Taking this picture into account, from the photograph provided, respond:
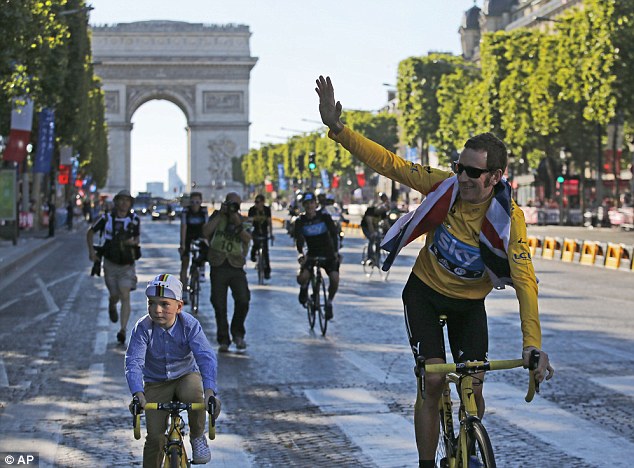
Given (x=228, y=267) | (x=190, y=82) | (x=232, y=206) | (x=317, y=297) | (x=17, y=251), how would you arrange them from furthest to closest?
1. (x=190, y=82)
2. (x=17, y=251)
3. (x=317, y=297)
4. (x=232, y=206)
5. (x=228, y=267)

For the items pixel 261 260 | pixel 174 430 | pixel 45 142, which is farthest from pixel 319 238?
pixel 45 142

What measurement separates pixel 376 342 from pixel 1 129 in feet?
102

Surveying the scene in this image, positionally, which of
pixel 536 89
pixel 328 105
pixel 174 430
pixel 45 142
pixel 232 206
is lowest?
pixel 174 430

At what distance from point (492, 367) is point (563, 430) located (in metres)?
3.74

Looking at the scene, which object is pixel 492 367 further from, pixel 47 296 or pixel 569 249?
pixel 569 249

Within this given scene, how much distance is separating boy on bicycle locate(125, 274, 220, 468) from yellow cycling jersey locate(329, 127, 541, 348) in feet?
3.28

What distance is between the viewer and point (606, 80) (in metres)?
51.2

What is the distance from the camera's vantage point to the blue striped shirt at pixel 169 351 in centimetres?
671

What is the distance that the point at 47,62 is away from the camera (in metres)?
42.6

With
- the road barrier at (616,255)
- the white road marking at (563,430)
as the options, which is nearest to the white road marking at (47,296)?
the white road marking at (563,430)

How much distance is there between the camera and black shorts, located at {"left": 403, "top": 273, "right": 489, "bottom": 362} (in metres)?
6.62

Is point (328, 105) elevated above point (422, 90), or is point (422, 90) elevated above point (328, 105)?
point (422, 90)

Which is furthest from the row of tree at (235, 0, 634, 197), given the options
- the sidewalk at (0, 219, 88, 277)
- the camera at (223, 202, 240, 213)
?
the camera at (223, 202, 240, 213)

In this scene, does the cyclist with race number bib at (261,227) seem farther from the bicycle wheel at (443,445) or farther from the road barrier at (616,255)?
the bicycle wheel at (443,445)
